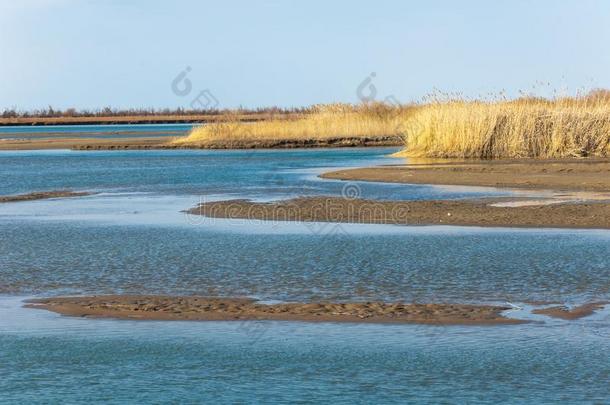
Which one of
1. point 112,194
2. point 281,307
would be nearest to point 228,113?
point 112,194

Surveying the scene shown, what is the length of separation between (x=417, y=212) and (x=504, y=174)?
7.52 m

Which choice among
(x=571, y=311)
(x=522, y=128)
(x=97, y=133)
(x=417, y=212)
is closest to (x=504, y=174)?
(x=522, y=128)

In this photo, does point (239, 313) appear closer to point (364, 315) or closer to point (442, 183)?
point (364, 315)

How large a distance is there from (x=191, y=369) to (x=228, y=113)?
47608 millimetres

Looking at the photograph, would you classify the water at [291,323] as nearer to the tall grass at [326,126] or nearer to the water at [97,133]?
the tall grass at [326,126]

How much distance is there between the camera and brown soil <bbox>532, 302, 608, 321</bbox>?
29.5ft

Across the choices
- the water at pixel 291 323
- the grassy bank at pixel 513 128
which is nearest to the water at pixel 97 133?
the grassy bank at pixel 513 128

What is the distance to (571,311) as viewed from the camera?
9.17 meters

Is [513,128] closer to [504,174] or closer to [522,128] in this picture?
[522,128]

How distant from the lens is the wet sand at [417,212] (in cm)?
1568

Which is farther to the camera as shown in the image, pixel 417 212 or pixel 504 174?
pixel 504 174

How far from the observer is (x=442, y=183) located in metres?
23.5

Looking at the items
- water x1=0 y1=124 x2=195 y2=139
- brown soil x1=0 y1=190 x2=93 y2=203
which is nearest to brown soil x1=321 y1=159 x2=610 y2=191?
brown soil x1=0 y1=190 x2=93 y2=203

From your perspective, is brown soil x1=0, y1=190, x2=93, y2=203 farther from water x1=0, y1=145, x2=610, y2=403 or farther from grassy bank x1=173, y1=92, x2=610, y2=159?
grassy bank x1=173, y1=92, x2=610, y2=159
